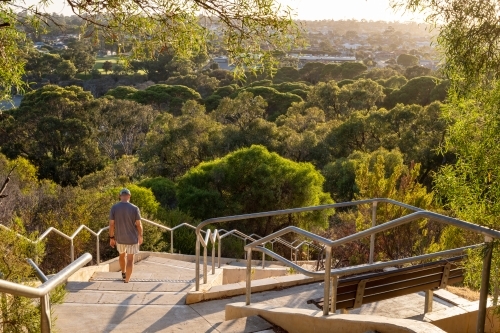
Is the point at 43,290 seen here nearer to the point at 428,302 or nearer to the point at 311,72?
the point at 428,302

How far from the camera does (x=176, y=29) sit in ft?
17.5

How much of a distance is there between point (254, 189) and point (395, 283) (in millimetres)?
15886

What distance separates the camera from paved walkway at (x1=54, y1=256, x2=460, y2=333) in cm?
501

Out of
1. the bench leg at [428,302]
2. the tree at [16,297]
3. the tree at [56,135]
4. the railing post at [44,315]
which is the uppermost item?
the railing post at [44,315]

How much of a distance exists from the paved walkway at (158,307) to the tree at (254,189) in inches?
518

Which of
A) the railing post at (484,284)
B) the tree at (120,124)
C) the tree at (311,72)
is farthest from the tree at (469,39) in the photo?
the tree at (311,72)

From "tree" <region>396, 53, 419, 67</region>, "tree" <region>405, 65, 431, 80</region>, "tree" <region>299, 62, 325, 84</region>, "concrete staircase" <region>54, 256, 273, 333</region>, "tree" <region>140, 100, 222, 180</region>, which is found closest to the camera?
"concrete staircase" <region>54, 256, 273, 333</region>

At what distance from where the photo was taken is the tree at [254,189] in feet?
66.3

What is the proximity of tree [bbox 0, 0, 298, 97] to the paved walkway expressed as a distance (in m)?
2.22

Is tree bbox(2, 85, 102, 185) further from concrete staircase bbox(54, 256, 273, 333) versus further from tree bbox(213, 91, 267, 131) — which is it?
concrete staircase bbox(54, 256, 273, 333)

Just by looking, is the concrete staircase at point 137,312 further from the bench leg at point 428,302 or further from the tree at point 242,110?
the tree at point 242,110

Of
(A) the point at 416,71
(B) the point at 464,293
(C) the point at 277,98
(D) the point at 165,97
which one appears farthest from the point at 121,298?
(A) the point at 416,71

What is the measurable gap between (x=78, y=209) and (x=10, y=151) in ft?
62.3

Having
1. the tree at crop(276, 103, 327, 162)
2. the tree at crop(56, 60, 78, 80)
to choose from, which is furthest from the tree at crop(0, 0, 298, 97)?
the tree at crop(56, 60, 78, 80)
